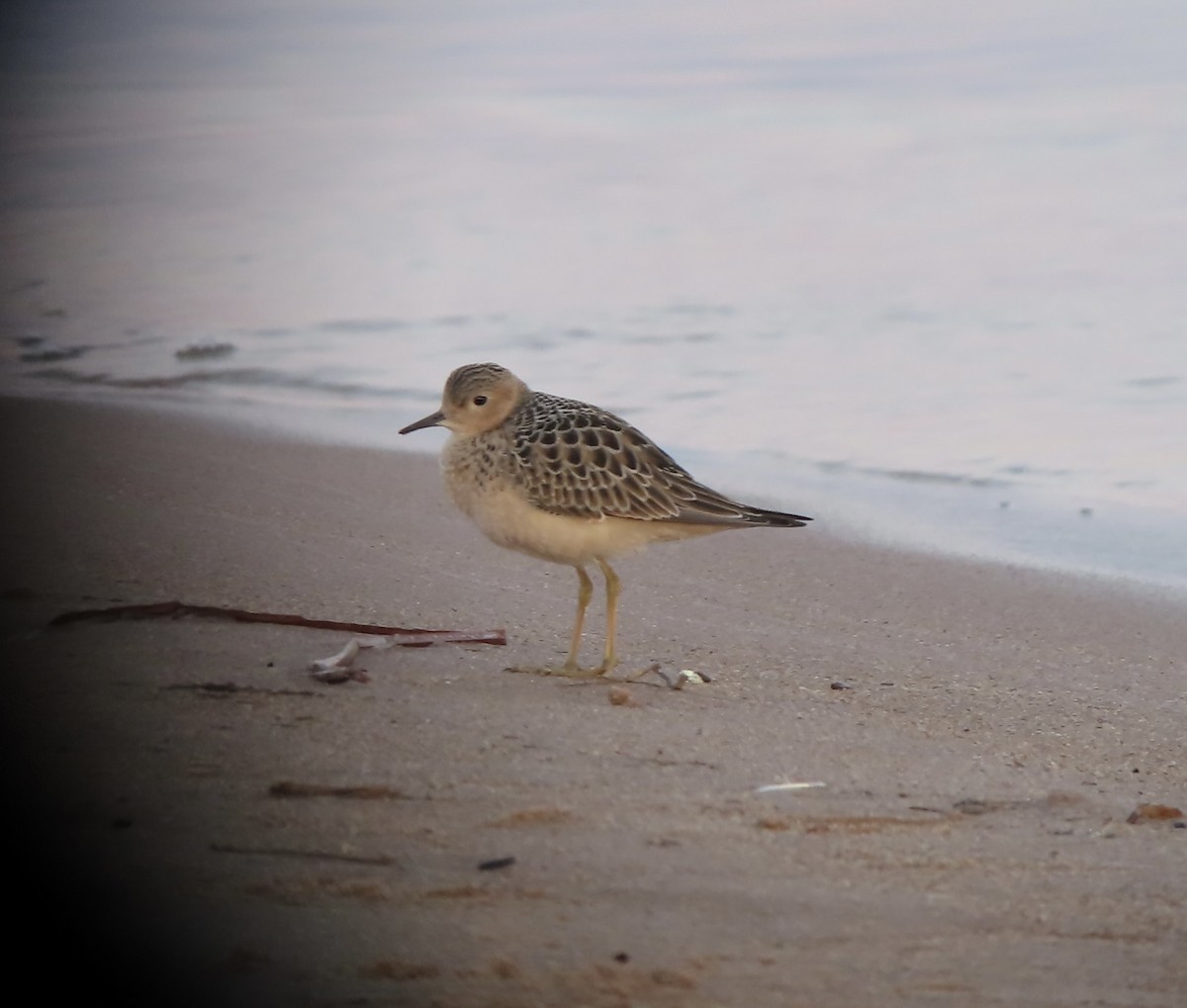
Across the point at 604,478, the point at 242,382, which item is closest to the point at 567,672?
the point at 604,478

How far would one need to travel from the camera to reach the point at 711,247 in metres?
11.3

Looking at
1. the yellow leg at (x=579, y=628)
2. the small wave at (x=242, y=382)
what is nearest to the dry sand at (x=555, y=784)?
the yellow leg at (x=579, y=628)

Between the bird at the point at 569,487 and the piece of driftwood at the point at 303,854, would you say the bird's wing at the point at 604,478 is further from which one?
the piece of driftwood at the point at 303,854

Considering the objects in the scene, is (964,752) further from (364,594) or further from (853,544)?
(853,544)

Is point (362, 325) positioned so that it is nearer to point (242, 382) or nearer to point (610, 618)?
point (242, 382)

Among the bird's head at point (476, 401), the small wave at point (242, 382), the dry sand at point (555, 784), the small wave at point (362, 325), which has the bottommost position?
the dry sand at point (555, 784)

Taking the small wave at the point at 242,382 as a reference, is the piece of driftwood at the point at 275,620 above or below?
below

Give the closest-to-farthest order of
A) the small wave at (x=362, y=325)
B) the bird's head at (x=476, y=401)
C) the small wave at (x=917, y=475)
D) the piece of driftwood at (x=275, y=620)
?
the piece of driftwood at (x=275, y=620) < the bird's head at (x=476, y=401) < the small wave at (x=917, y=475) < the small wave at (x=362, y=325)

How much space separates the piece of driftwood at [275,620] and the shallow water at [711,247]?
695 millimetres

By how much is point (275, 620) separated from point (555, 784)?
1210 millimetres

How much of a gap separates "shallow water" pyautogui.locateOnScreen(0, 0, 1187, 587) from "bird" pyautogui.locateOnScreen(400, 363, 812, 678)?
1127 mm

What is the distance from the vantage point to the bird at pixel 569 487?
14.6ft

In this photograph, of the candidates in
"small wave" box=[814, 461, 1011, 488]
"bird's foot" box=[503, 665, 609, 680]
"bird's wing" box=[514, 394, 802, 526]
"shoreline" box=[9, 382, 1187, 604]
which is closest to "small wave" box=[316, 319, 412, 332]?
"shoreline" box=[9, 382, 1187, 604]

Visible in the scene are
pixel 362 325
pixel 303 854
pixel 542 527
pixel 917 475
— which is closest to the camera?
pixel 303 854
